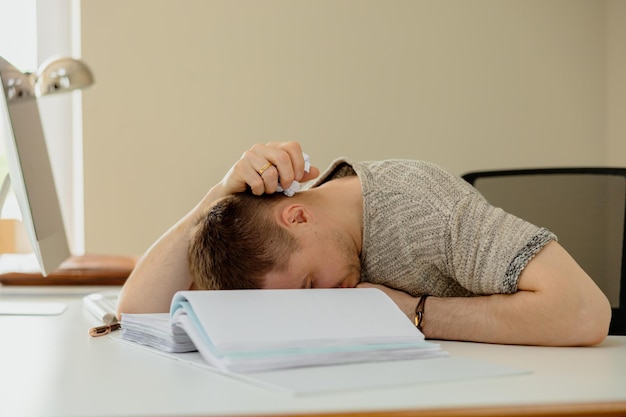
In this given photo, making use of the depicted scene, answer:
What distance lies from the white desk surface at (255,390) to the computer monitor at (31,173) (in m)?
0.42

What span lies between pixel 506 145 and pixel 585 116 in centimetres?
39

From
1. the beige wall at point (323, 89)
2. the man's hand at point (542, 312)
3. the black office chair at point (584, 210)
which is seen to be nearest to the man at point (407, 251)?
the man's hand at point (542, 312)

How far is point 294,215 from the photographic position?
4.04 ft

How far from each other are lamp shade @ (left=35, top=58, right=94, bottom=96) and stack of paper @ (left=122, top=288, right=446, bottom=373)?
47cm

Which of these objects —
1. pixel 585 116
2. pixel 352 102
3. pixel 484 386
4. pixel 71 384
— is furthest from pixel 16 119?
pixel 585 116

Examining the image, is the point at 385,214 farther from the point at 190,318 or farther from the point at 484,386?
the point at 484,386

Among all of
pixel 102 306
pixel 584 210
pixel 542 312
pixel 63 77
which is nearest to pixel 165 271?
pixel 102 306

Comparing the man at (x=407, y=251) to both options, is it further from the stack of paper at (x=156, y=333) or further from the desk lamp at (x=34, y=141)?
the desk lamp at (x=34, y=141)

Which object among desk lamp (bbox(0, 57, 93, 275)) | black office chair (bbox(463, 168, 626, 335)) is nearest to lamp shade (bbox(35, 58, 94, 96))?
desk lamp (bbox(0, 57, 93, 275))

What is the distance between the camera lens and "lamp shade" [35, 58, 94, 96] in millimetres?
1332

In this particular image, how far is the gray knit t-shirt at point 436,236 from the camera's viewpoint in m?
1.13

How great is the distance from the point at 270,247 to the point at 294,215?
77 mm

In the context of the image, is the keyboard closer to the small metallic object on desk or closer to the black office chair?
the small metallic object on desk

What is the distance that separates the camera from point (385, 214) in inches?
49.4
